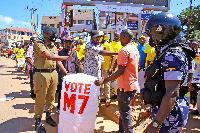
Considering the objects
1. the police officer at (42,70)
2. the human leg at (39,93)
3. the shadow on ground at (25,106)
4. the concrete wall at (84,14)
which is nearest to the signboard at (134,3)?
the shadow on ground at (25,106)

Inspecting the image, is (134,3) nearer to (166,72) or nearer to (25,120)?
(25,120)

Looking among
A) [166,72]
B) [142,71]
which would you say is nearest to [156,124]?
[166,72]

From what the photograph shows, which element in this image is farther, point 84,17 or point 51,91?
point 84,17

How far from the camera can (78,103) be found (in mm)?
2824

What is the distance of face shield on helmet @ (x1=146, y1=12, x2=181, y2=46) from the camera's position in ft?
5.27

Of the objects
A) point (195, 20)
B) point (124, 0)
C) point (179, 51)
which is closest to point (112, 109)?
point (179, 51)

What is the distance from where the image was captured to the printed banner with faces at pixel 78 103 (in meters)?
2.83

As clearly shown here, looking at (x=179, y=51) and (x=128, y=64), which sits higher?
(x=179, y=51)

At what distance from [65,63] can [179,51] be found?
3887mm

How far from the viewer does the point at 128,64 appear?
9.36 ft

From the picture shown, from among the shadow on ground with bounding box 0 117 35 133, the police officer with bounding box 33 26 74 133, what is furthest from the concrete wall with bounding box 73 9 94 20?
the police officer with bounding box 33 26 74 133

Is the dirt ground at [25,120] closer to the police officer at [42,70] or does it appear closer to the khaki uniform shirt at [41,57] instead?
the police officer at [42,70]

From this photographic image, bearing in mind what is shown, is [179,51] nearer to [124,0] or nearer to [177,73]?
[177,73]

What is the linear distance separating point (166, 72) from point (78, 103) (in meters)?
1.71
